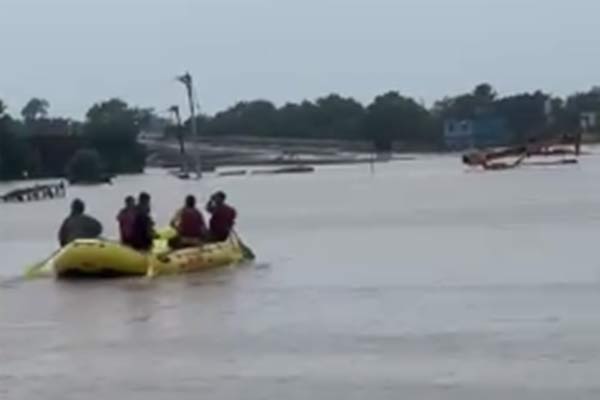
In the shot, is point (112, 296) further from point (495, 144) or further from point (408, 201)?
point (495, 144)

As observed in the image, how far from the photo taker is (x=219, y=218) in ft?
98.5

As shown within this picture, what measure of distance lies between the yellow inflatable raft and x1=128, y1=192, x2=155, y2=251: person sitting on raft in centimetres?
20

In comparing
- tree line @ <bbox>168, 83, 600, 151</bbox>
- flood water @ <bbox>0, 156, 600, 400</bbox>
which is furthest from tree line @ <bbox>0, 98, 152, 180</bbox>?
flood water @ <bbox>0, 156, 600, 400</bbox>

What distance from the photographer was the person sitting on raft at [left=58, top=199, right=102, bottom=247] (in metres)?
29.0

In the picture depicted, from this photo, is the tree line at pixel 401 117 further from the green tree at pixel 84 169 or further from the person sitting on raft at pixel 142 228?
the person sitting on raft at pixel 142 228

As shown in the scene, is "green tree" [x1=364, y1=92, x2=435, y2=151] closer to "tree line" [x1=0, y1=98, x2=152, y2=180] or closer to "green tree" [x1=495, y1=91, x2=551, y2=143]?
"green tree" [x1=495, y1=91, x2=551, y2=143]

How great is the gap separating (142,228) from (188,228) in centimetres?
133

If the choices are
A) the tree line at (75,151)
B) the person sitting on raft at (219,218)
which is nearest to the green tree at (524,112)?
the tree line at (75,151)

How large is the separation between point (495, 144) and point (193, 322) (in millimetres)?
151363

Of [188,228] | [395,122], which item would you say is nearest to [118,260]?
[188,228]

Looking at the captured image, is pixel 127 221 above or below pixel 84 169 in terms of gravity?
above

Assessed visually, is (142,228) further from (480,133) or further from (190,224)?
(480,133)

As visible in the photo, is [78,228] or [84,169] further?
[84,169]

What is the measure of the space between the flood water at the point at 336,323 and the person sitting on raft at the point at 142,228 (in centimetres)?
97
